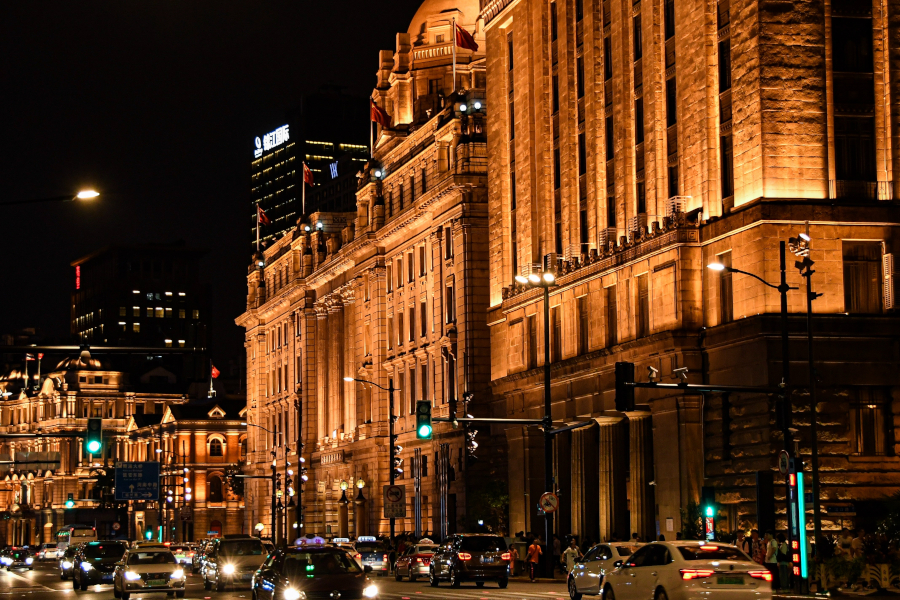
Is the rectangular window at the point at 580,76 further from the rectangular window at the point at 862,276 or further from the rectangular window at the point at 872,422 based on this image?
the rectangular window at the point at 872,422

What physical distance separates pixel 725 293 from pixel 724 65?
335 inches

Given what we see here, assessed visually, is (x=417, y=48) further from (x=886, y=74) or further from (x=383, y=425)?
(x=886, y=74)

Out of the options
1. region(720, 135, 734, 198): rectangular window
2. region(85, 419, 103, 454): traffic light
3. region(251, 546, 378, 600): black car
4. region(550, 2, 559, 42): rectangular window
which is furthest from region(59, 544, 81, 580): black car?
region(550, 2, 559, 42): rectangular window

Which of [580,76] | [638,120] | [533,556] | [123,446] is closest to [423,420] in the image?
[533,556]

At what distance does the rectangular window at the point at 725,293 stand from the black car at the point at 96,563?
915 inches

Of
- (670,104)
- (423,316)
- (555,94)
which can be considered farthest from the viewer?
(423,316)

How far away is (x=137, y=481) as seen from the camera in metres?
88.2

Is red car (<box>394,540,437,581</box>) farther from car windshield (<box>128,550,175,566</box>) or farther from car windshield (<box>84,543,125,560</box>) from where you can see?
car windshield (<box>128,550,175,566</box>)

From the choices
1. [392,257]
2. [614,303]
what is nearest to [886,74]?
[614,303]

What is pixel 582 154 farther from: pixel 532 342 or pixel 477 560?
pixel 477 560

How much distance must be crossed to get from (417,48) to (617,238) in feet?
147

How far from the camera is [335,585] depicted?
101ft

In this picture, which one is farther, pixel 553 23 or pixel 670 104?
pixel 553 23

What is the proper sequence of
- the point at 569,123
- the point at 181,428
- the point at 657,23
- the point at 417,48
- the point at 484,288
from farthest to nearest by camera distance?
the point at 181,428, the point at 417,48, the point at 484,288, the point at 569,123, the point at 657,23
